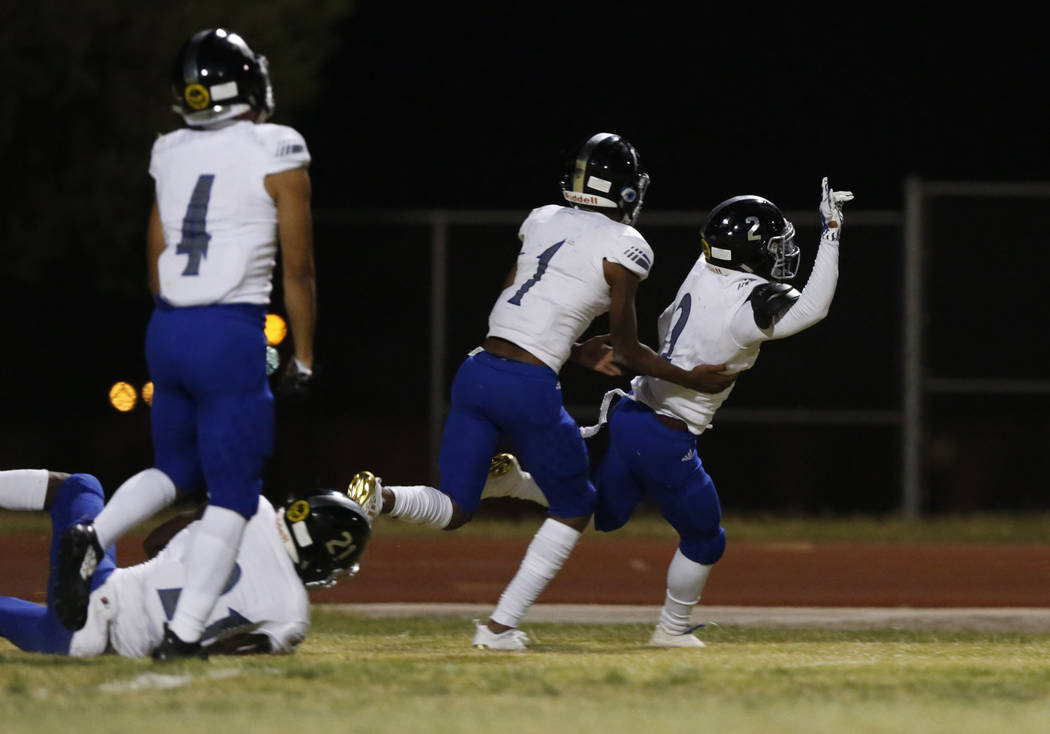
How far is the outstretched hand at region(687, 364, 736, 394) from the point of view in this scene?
22.8ft

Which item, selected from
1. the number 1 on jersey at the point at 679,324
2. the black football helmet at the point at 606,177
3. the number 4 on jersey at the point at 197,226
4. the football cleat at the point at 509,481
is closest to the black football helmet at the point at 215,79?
the number 4 on jersey at the point at 197,226

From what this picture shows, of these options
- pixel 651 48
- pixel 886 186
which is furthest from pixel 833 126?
pixel 651 48

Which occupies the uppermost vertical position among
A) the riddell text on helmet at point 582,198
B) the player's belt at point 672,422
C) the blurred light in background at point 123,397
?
the riddell text on helmet at point 582,198

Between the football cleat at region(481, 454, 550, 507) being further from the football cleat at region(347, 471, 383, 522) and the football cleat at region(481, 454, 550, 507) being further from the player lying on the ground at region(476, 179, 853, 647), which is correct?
the football cleat at region(347, 471, 383, 522)

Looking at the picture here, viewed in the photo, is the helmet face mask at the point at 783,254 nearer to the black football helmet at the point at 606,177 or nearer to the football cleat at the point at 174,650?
the black football helmet at the point at 606,177

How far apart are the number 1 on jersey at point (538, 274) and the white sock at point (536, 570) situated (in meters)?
0.83

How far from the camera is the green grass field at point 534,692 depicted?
4.75 meters

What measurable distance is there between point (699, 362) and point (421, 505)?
1.20 m

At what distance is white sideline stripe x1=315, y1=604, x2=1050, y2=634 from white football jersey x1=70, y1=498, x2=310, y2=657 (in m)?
2.93

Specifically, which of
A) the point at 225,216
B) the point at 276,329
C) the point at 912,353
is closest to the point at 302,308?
the point at 225,216

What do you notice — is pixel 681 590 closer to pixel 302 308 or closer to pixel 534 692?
pixel 534 692

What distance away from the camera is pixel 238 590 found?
5.92m

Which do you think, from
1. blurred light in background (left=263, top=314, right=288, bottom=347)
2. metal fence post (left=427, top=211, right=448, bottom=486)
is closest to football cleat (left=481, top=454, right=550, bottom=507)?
metal fence post (left=427, top=211, right=448, bottom=486)

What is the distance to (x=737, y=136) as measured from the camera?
22.5 m
